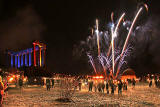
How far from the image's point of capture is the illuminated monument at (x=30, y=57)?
267 feet

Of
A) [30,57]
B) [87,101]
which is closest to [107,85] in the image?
[87,101]

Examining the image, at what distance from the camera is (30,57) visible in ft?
297

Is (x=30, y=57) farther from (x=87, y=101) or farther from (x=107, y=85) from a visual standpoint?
(x=87, y=101)

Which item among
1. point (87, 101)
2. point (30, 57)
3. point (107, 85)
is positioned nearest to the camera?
point (87, 101)

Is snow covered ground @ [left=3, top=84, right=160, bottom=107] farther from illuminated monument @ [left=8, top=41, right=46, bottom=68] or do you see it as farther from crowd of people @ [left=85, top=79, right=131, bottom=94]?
illuminated monument @ [left=8, top=41, right=46, bottom=68]

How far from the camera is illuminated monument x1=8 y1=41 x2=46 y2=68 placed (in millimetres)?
81250

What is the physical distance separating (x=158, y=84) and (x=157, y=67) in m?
41.8

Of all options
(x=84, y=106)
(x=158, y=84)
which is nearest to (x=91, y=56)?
(x=158, y=84)

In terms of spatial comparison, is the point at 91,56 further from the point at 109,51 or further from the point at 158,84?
the point at 158,84

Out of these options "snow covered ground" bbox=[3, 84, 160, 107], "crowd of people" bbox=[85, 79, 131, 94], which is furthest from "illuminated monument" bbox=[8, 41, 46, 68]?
"snow covered ground" bbox=[3, 84, 160, 107]

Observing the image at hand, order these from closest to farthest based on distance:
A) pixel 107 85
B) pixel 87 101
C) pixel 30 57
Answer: pixel 87 101, pixel 107 85, pixel 30 57

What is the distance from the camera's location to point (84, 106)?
11977mm

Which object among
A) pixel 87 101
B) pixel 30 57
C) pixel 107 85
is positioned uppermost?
pixel 30 57

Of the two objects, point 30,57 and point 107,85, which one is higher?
point 30,57
